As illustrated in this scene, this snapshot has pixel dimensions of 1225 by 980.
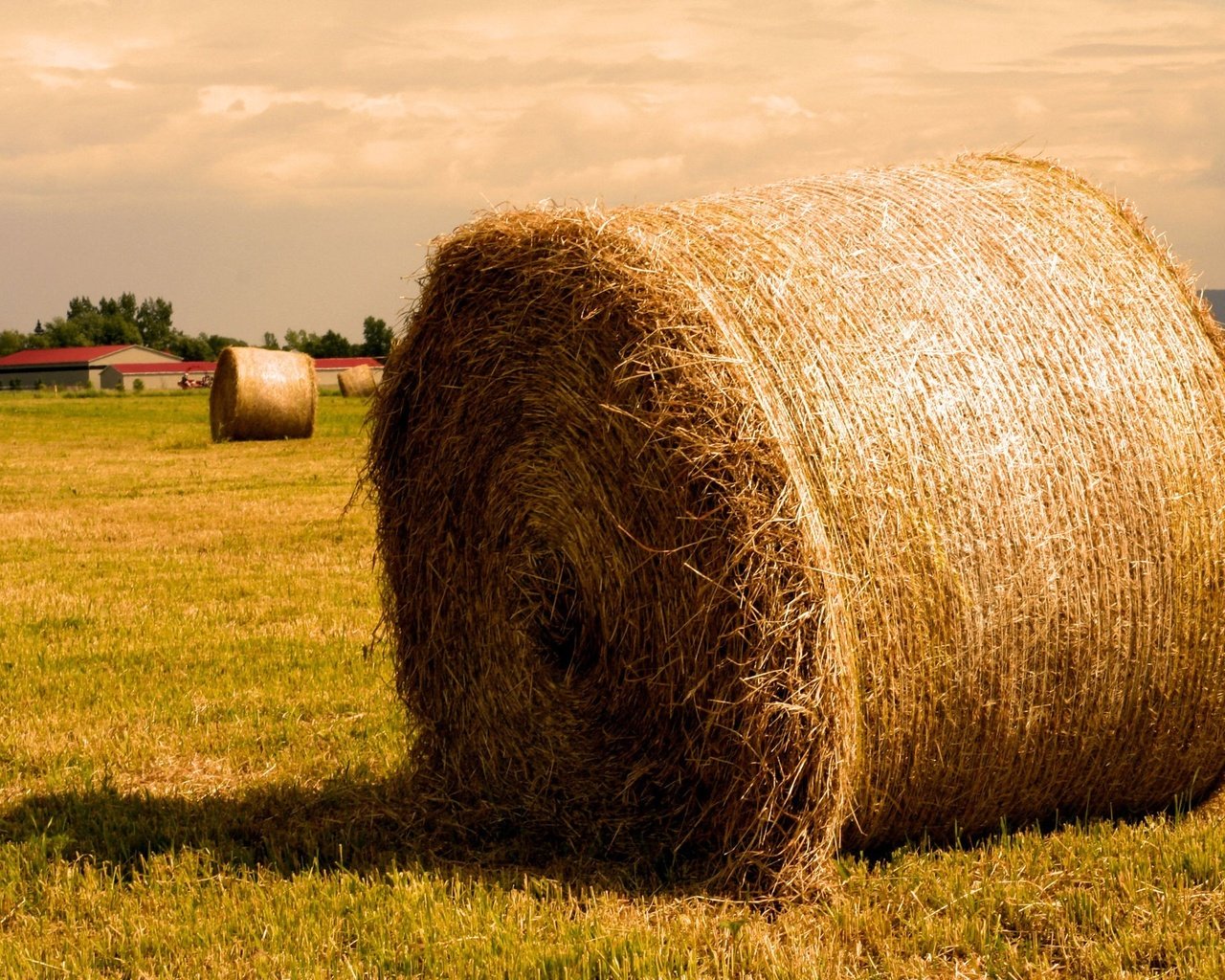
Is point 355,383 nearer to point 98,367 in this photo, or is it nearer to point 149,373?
point 149,373

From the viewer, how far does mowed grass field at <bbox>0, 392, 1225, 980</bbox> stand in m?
4.09

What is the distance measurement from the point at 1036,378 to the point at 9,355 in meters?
134

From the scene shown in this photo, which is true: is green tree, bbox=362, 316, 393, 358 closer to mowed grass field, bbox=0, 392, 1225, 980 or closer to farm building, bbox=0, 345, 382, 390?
farm building, bbox=0, 345, 382, 390

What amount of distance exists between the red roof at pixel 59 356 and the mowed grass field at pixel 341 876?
112397 mm

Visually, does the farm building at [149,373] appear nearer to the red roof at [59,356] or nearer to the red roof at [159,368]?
the red roof at [159,368]

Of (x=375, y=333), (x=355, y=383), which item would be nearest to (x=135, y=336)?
(x=375, y=333)

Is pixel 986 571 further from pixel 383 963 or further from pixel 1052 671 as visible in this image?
pixel 383 963

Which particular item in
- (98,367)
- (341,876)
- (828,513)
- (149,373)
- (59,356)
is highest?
(59,356)

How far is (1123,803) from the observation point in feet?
17.0

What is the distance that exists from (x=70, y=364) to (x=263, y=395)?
97.8 m

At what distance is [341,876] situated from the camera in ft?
15.4

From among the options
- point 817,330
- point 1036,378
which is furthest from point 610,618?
point 1036,378

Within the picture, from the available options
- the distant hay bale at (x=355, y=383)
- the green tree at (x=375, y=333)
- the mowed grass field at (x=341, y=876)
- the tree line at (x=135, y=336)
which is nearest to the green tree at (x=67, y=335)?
the tree line at (x=135, y=336)

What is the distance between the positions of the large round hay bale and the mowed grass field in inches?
11.1
